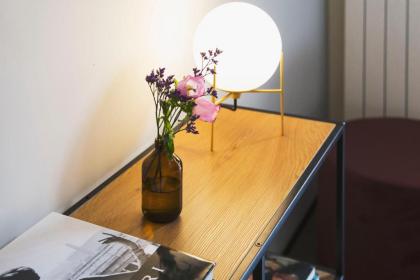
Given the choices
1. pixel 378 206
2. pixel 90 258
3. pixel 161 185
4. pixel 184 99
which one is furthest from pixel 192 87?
pixel 378 206

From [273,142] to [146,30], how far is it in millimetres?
355

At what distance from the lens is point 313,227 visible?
251cm

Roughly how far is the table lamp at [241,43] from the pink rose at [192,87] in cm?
24

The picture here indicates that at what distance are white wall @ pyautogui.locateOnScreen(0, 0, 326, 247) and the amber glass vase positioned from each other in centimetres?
18

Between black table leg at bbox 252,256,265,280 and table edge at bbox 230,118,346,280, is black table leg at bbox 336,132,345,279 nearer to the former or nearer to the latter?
table edge at bbox 230,118,346,280

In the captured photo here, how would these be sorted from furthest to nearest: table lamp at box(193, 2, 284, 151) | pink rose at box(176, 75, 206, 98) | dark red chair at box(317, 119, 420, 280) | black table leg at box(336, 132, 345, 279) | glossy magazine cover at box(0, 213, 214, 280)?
dark red chair at box(317, 119, 420, 280) < black table leg at box(336, 132, 345, 279) < table lamp at box(193, 2, 284, 151) < pink rose at box(176, 75, 206, 98) < glossy magazine cover at box(0, 213, 214, 280)

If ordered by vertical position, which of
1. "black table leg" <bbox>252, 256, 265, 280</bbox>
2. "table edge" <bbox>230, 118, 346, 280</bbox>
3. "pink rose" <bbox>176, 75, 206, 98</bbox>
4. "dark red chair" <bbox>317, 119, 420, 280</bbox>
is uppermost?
"pink rose" <bbox>176, 75, 206, 98</bbox>

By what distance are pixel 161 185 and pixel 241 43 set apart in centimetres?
33

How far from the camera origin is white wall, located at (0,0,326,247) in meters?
0.97

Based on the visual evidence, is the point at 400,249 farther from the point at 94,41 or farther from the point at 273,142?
the point at 94,41

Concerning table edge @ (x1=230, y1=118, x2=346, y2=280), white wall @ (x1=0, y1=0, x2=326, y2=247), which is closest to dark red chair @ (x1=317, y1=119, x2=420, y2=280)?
table edge @ (x1=230, y1=118, x2=346, y2=280)

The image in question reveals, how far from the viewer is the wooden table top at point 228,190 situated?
3.24 feet

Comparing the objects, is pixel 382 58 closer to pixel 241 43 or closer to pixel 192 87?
pixel 241 43

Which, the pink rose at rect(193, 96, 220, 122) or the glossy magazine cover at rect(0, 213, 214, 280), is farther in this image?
the pink rose at rect(193, 96, 220, 122)
